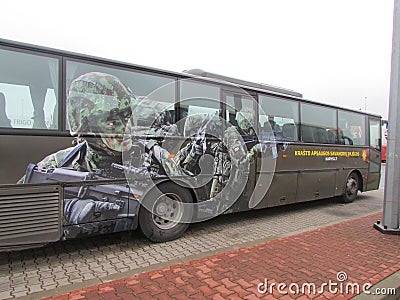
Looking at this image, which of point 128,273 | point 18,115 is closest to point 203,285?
point 128,273

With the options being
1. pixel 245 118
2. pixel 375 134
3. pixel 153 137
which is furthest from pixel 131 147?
pixel 375 134

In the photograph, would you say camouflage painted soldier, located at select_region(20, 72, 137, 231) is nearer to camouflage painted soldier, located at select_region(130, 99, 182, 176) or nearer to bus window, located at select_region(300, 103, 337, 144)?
camouflage painted soldier, located at select_region(130, 99, 182, 176)

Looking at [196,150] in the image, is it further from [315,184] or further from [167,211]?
[315,184]

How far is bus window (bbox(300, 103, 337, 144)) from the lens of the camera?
6.86m

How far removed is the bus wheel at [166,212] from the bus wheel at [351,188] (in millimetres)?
5540

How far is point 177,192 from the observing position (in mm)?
4738

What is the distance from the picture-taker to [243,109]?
224 inches

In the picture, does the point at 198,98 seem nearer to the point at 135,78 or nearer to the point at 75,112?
the point at 135,78

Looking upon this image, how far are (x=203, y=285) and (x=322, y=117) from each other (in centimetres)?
579

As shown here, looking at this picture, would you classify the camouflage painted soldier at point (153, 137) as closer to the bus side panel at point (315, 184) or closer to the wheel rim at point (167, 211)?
the wheel rim at point (167, 211)

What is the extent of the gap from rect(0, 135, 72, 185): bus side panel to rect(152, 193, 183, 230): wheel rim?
70.5 inches

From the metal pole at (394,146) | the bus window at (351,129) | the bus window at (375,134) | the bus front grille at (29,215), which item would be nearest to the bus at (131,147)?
the bus front grille at (29,215)

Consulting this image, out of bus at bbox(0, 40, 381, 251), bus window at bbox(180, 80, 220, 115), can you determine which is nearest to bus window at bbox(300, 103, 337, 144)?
bus at bbox(0, 40, 381, 251)

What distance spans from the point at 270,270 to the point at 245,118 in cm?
305
